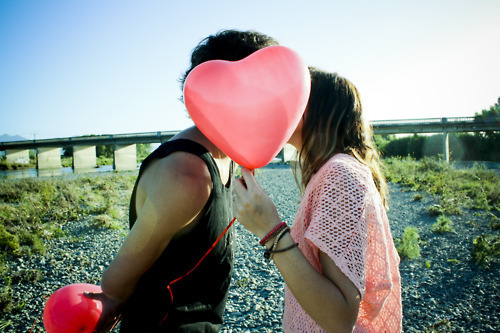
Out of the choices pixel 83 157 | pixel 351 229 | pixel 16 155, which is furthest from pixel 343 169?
pixel 16 155

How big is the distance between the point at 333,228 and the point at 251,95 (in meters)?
0.64

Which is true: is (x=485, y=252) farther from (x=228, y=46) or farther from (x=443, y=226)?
(x=228, y=46)

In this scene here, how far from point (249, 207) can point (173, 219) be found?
1.01 feet

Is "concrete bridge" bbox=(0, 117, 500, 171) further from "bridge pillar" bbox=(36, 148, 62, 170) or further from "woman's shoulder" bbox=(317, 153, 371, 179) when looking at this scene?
"woman's shoulder" bbox=(317, 153, 371, 179)

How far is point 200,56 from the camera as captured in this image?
142 cm

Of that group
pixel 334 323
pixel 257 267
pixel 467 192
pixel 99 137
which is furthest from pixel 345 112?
pixel 99 137

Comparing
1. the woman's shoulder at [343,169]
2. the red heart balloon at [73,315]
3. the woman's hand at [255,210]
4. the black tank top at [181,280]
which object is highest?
the woman's shoulder at [343,169]

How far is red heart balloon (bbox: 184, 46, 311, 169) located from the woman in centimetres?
21

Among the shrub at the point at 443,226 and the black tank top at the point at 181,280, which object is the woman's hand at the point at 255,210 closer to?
the black tank top at the point at 181,280

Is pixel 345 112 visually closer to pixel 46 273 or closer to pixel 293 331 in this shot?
pixel 293 331

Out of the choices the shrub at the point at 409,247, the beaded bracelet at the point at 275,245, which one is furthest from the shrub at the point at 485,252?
the beaded bracelet at the point at 275,245

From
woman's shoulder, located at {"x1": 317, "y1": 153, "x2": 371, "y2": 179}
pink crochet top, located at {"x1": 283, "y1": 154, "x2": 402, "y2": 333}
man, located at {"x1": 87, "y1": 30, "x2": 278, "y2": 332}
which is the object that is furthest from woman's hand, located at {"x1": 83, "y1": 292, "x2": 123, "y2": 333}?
woman's shoulder, located at {"x1": 317, "y1": 153, "x2": 371, "y2": 179}

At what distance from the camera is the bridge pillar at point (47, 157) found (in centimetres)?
4097

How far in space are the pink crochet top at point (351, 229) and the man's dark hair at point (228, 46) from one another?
73cm
